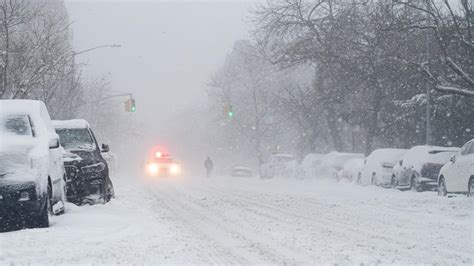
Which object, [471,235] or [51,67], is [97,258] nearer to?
[471,235]

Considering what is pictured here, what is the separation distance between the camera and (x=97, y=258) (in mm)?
7977

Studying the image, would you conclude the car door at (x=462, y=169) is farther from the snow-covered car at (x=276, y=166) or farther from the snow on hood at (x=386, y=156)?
the snow-covered car at (x=276, y=166)

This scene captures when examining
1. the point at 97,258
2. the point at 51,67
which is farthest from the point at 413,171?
the point at 97,258

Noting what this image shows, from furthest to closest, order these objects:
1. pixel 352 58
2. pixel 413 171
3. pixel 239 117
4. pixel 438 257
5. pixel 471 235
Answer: pixel 239 117 < pixel 352 58 < pixel 413 171 < pixel 471 235 < pixel 438 257

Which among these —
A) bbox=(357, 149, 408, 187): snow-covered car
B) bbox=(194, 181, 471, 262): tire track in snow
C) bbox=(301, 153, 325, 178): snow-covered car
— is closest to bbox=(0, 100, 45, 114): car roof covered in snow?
bbox=(194, 181, 471, 262): tire track in snow

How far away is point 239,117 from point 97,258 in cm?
6081

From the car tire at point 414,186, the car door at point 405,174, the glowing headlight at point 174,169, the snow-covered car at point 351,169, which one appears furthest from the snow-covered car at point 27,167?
the glowing headlight at point 174,169

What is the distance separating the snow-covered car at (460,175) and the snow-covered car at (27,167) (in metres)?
11.2

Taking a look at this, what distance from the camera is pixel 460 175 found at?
19.2 m

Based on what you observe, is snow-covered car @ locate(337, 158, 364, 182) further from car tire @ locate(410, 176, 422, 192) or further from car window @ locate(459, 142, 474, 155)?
car window @ locate(459, 142, 474, 155)

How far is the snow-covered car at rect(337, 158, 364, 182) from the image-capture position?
101 feet

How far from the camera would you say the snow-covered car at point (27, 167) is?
9938 millimetres

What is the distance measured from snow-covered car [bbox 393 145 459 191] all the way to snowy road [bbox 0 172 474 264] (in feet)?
22.2

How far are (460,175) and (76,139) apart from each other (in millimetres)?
10320
